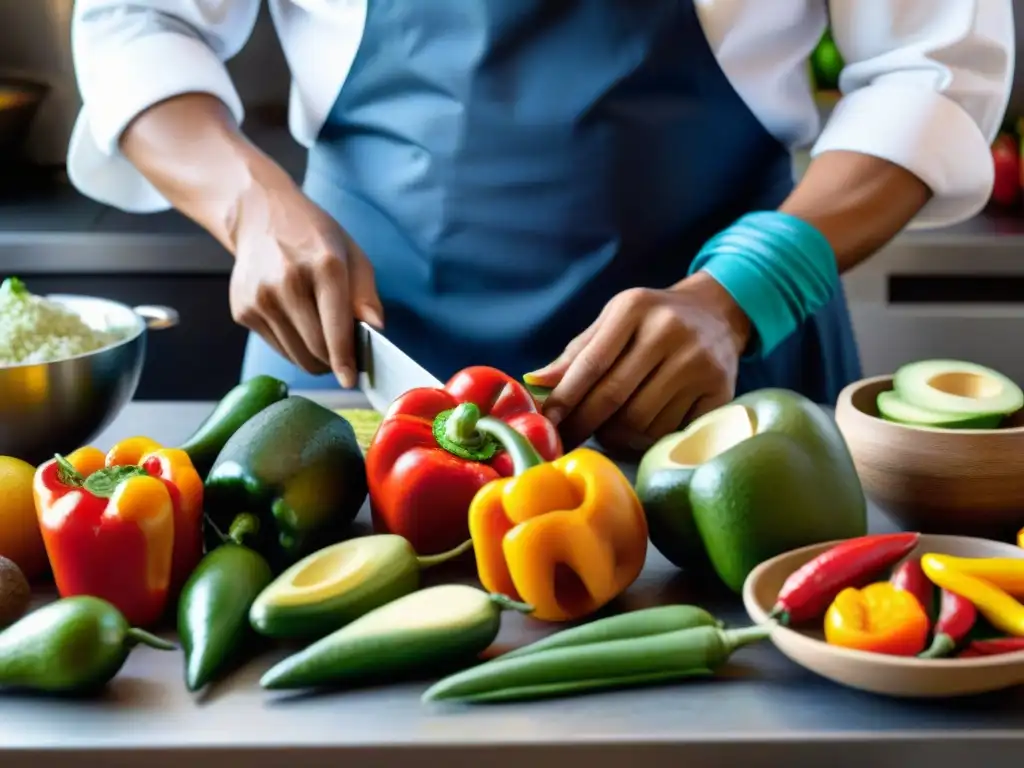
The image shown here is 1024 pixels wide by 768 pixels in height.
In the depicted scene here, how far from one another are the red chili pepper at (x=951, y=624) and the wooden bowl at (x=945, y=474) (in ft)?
0.49

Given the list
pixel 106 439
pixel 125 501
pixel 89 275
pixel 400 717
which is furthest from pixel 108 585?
pixel 89 275

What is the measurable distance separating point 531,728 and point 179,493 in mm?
260

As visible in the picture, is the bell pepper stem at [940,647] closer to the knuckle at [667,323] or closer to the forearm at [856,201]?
the knuckle at [667,323]

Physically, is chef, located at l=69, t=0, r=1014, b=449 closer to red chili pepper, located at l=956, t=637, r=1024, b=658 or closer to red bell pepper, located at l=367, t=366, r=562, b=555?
red bell pepper, located at l=367, t=366, r=562, b=555

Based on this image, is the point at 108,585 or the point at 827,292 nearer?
the point at 108,585

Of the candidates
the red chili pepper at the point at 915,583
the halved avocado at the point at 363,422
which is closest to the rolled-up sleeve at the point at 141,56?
the halved avocado at the point at 363,422

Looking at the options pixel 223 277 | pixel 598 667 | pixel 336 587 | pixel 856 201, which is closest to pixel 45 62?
pixel 223 277

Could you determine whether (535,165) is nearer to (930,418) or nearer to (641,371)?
(641,371)

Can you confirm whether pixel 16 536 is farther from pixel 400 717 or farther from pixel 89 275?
pixel 89 275

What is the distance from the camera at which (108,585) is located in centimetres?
74

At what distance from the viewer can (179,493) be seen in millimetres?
777

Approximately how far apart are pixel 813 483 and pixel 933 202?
1.78 feet

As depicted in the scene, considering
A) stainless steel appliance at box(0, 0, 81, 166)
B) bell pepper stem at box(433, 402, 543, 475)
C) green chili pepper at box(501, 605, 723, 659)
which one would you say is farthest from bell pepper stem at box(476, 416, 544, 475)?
stainless steel appliance at box(0, 0, 81, 166)

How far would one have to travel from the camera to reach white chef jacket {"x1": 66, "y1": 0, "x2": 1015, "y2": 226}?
116 centimetres
